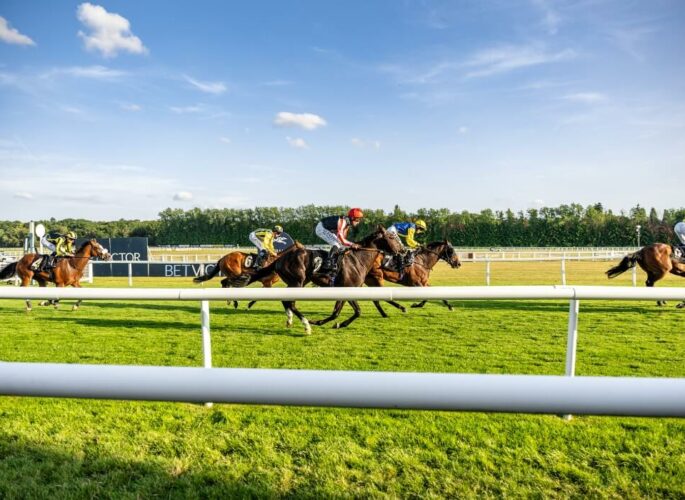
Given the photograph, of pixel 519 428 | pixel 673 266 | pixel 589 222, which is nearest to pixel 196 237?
pixel 589 222

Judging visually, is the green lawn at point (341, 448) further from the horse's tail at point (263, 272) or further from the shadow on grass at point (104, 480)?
the horse's tail at point (263, 272)

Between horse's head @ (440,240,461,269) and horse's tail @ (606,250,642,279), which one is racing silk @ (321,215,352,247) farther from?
horse's tail @ (606,250,642,279)

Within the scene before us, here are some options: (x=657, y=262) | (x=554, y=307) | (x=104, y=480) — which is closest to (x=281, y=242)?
(x=554, y=307)

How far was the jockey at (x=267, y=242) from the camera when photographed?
34.7 feet

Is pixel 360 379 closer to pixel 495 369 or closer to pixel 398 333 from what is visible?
pixel 495 369

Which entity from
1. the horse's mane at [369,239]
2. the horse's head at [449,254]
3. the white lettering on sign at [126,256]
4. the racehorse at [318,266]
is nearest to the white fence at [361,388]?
the racehorse at [318,266]

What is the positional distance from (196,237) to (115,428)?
78656 millimetres

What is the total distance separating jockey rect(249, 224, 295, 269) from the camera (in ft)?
34.7

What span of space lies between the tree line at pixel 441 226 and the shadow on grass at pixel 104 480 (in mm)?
49479

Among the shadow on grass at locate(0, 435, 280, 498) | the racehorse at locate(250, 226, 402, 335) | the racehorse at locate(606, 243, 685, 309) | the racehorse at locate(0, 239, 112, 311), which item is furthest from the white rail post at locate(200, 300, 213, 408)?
the racehorse at locate(606, 243, 685, 309)

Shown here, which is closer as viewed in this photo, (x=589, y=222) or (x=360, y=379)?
(x=360, y=379)

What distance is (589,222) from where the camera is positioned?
63.0 m

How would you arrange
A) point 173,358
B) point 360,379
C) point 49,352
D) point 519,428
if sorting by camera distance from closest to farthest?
point 360,379 → point 519,428 → point 173,358 → point 49,352

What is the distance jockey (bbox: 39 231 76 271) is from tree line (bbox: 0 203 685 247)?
4083 cm
